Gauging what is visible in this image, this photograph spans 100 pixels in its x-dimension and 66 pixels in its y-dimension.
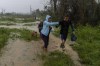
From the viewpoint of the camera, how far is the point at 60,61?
1134 cm

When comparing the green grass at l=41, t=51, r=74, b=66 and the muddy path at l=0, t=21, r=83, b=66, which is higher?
the green grass at l=41, t=51, r=74, b=66

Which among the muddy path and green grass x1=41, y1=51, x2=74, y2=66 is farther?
the muddy path

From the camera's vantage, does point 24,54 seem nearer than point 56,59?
No

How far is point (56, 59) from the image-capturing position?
11688 mm

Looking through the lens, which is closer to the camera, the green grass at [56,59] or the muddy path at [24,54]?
the green grass at [56,59]

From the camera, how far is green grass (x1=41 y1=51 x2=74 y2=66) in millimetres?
11078

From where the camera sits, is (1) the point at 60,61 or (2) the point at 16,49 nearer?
(1) the point at 60,61

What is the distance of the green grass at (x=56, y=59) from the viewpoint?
436 inches

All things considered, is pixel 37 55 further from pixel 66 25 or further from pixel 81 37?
pixel 81 37

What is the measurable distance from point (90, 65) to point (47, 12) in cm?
2415

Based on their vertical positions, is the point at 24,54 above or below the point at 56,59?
below

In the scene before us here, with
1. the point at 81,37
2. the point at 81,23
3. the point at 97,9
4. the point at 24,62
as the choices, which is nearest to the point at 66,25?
the point at 24,62

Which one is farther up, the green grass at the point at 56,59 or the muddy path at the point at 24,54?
the green grass at the point at 56,59

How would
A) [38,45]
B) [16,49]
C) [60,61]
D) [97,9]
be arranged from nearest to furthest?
[60,61], [16,49], [38,45], [97,9]
